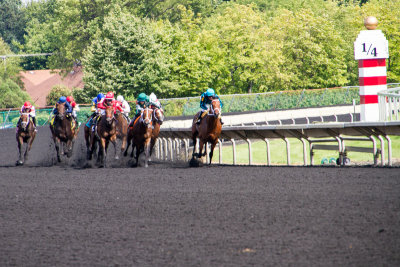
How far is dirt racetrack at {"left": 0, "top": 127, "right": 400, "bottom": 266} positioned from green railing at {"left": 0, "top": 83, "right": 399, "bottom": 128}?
91.7 feet

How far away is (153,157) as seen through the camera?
67.1 feet

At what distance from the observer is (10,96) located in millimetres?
50969

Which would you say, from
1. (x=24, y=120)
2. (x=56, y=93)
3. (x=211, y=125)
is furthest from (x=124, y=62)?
(x=211, y=125)

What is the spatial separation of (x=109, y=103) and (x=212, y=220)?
28.8 feet

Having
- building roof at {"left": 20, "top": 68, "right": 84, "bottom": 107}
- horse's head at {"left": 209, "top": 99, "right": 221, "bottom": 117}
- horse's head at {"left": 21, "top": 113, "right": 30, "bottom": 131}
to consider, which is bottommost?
horse's head at {"left": 21, "top": 113, "right": 30, "bottom": 131}

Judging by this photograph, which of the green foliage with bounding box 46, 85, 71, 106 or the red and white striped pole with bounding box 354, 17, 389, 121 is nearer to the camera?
the red and white striped pole with bounding box 354, 17, 389, 121

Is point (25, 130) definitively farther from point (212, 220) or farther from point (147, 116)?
point (212, 220)

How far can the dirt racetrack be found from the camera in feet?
17.9

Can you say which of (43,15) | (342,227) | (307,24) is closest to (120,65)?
(307,24)

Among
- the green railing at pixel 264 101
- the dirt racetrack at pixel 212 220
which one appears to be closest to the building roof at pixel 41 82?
the green railing at pixel 264 101

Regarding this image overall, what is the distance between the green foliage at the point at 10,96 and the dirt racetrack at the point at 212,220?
39.8m

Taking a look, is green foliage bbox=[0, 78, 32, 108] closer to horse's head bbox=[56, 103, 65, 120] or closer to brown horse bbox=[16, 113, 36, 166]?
brown horse bbox=[16, 113, 36, 166]

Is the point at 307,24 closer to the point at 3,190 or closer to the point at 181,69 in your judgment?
the point at 181,69

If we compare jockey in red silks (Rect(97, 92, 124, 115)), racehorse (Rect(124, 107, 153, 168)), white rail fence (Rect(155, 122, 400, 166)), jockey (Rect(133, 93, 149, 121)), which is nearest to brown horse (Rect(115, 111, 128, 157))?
jockey in red silks (Rect(97, 92, 124, 115))
